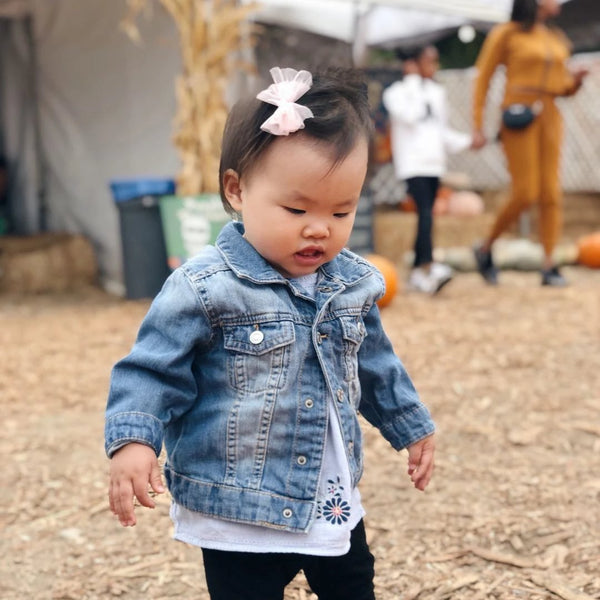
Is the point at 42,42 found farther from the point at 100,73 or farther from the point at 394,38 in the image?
the point at 394,38

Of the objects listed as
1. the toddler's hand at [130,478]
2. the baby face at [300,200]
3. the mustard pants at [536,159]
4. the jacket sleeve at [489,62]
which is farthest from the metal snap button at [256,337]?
the jacket sleeve at [489,62]

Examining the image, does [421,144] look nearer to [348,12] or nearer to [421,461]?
[348,12]

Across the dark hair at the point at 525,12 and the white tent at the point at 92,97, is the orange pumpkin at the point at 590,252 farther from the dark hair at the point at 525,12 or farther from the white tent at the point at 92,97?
the dark hair at the point at 525,12

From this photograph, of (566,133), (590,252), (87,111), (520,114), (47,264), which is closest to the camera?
(520,114)

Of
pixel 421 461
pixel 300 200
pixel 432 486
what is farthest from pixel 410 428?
pixel 432 486

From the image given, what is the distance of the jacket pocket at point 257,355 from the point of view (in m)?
1.44

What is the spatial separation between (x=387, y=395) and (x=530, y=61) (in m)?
4.48

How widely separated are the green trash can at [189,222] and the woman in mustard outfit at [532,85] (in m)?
1.96

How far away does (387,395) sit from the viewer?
5.49 ft

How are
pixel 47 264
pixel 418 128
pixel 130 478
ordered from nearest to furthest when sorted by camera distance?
pixel 130 478
pixel 418 128
pixel 47 264

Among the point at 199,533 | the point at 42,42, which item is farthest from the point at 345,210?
the point at 42,42

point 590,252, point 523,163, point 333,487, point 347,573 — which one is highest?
point 523,163

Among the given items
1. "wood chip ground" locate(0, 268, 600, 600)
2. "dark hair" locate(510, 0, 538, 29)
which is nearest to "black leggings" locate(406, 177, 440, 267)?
"dark hair" locate(510, 0, 538, 29)

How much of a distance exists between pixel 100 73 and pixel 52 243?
4.84 feet
